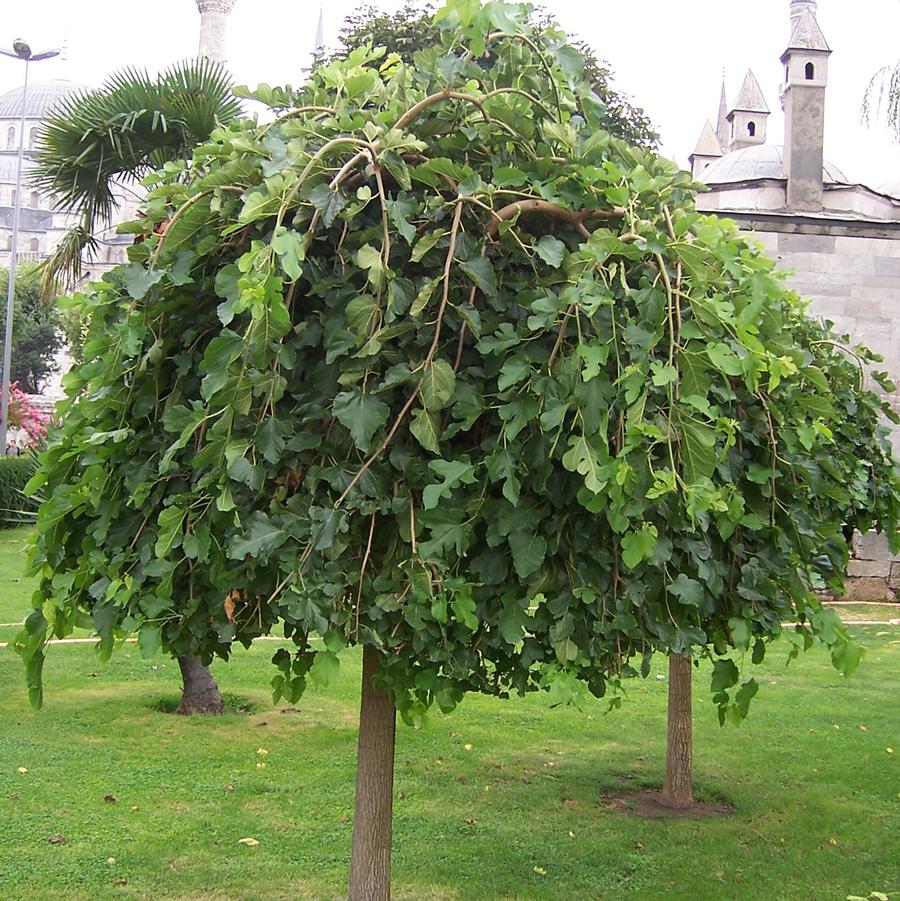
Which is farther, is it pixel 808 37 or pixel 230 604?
pixel 808 37

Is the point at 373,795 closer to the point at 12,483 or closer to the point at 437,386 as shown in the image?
the point at 437,386

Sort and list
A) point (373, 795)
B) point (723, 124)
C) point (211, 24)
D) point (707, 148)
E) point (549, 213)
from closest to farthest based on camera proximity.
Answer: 1. point (549, 213)
2. point (373, 795)
3. point (211, 24)
4. point (707, 148)
5. point (723, 124)

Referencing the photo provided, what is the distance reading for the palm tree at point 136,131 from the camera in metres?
7.61

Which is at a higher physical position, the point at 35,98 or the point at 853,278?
the point at 35,98

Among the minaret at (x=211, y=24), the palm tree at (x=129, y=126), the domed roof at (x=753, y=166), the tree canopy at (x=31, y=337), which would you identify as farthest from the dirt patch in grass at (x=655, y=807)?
the tree canopy at (x=31, y=337)

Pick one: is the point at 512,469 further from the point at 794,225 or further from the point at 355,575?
the point at 794,225

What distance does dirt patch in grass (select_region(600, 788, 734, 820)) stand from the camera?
6121 millimetres

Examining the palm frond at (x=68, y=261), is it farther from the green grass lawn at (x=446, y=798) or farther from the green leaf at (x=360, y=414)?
the green leaf at (x=360, y=414)

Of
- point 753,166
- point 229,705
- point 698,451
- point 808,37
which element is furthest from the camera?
point 753,166

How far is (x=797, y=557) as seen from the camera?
314 cm

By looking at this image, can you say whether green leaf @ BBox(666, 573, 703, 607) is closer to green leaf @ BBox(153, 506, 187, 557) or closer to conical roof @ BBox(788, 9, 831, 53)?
green leaf @ BBox(153, 506, 187, 557)

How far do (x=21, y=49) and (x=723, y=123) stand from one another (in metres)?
36.4

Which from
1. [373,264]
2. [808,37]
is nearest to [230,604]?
[373,264]

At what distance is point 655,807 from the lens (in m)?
6.27
